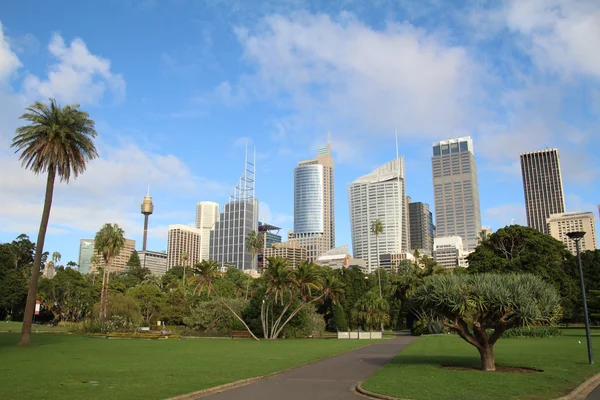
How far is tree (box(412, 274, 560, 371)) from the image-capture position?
17.2m

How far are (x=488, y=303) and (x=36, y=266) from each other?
96.8ft

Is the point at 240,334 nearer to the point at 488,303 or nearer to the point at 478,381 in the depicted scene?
the point at 488,303

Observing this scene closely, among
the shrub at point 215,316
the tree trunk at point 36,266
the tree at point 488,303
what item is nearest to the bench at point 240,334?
A: the shrub at point 215,316

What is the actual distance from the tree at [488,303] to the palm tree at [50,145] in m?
27.2

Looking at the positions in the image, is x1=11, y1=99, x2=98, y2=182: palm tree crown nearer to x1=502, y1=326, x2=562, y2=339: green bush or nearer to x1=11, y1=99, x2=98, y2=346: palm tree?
x1=11, y1=99, x2=98, y2=346: palm tree

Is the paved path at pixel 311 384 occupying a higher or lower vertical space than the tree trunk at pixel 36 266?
lower

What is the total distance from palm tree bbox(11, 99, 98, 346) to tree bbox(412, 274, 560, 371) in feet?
89.3

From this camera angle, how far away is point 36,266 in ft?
106

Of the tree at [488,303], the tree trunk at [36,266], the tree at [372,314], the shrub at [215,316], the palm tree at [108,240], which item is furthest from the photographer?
the palm tree at [108,240]

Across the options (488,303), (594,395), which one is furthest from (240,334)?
(594,395)

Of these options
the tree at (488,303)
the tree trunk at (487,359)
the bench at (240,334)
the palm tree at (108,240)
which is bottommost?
the bench at (240,334)

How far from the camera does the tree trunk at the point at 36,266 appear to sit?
102ft

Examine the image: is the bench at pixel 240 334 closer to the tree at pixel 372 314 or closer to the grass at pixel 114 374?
the tree at pixel 372 314

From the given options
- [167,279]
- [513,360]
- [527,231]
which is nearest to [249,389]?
[513,360]
